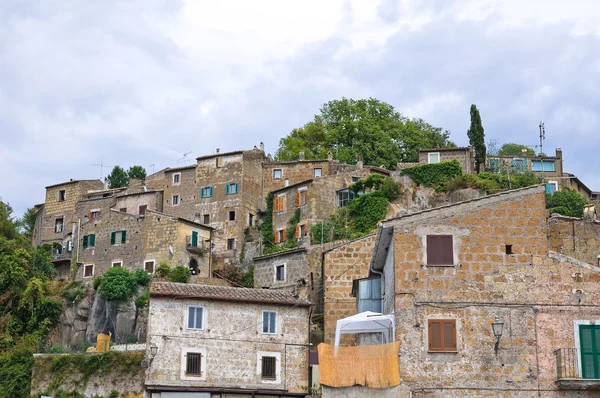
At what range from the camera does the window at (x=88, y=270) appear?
70.4 meters

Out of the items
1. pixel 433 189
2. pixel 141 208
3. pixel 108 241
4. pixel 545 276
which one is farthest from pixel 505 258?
→ pixel 141 208

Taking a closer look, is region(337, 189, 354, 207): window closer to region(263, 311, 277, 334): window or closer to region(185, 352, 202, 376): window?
region(263, 311, 277, 334): window

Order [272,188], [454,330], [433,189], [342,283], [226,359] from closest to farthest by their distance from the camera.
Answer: [454,330] < [226,359] < [342,283] < [433,189] < [272,188]

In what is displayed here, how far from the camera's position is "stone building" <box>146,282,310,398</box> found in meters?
42.9

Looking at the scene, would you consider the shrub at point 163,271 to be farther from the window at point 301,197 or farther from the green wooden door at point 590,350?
the green wooden door at point 590,350

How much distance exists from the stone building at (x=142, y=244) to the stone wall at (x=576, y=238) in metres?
30.5

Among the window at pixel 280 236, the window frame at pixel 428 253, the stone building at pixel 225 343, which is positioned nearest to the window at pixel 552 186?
the window at pixel 280 236

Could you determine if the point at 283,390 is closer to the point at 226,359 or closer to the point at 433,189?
the point at 226,359

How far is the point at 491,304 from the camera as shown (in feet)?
96.8

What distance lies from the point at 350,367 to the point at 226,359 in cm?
1429

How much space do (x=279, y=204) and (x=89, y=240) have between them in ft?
51.6

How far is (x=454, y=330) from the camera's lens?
29281 mm

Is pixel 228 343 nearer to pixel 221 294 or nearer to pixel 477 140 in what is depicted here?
pixel 221 294

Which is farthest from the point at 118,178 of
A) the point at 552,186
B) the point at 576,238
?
the point at 576,238
